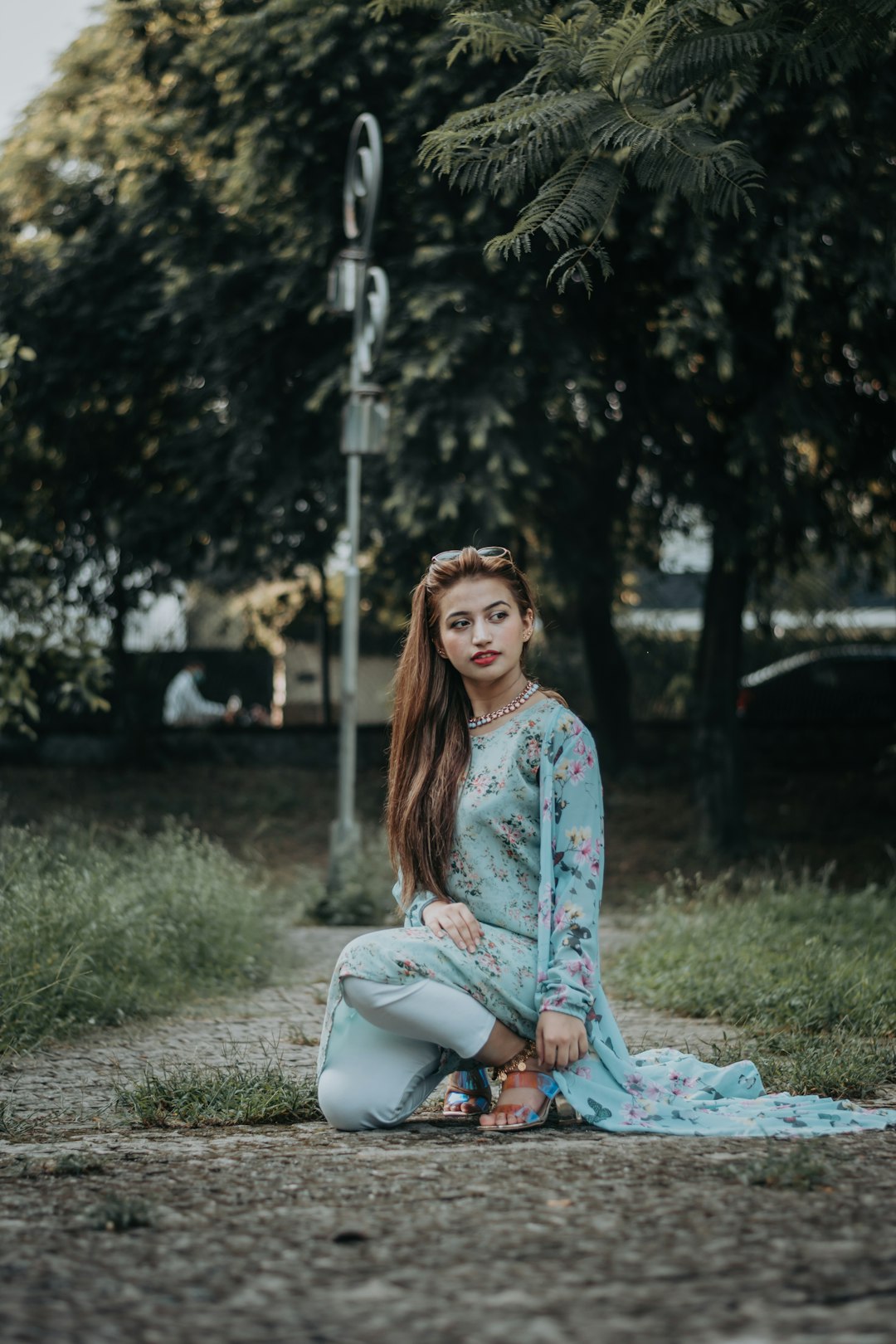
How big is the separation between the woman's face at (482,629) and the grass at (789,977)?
4.90ft

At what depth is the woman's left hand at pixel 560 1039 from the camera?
3832 mm

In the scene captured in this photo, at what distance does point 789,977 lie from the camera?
6.20 meters

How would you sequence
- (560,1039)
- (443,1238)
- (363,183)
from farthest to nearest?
(363,183) < (560,1039) < (443,1238)

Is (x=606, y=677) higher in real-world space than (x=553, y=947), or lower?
higher

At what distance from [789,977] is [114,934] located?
2.84 meters

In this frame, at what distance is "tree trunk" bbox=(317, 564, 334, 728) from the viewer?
61.7 feet

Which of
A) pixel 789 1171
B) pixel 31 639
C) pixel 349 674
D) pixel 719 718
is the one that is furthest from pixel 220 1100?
pixel 719 718

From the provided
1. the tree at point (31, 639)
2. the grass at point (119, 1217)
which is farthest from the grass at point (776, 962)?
the tree at point (31, 639)

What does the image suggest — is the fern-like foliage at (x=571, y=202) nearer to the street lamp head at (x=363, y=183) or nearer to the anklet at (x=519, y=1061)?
the anklet at (x=519, y=1061)

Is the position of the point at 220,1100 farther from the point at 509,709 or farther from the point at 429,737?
the point at 509,709

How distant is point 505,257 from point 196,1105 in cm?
266

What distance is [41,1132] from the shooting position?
13.6 feet

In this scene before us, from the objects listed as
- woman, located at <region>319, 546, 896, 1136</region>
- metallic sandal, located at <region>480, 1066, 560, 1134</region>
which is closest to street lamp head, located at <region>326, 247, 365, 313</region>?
woman, located at <region>319, 546, 896, 1136</region>

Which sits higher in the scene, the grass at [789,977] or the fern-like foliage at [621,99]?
the fern-like foliage at [621,99]
